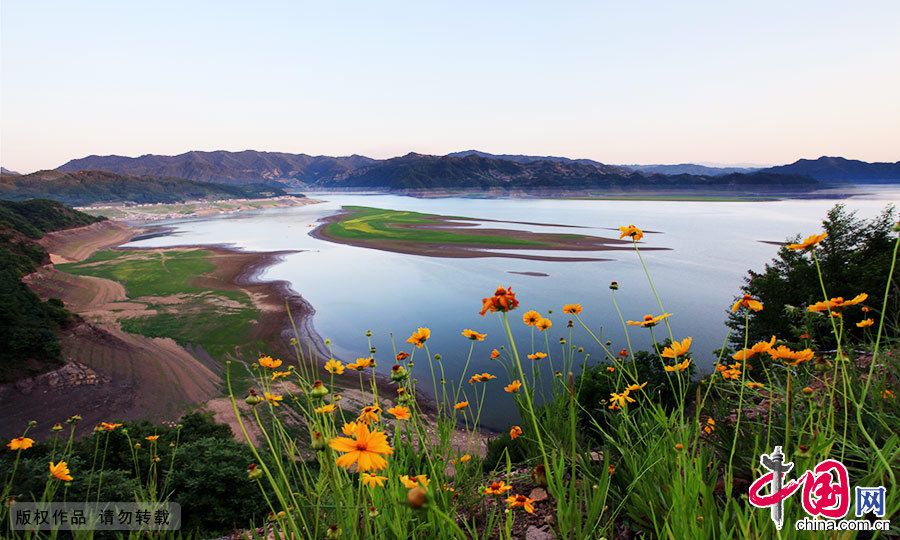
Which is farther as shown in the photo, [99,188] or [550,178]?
[550,178]

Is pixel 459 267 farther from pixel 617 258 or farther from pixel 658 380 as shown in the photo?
pixel 658 380

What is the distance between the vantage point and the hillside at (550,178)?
11769 cm

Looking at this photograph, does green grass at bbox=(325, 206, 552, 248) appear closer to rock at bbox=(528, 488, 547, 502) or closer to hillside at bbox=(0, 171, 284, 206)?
rock at bbox=(528, 488, 547, 502)

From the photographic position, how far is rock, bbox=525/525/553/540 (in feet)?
8.21

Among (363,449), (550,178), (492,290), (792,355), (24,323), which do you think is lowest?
(492,290)

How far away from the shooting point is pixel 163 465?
5.34 metres

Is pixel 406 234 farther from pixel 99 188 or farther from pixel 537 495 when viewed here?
pixel 99 188

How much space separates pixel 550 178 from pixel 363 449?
504 feet

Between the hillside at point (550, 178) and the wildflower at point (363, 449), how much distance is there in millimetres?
141634

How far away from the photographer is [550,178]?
146 metres

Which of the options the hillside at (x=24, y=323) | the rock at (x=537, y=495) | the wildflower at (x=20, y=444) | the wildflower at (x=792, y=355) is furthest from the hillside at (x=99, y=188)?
the wildflower at (x=792, y=355)

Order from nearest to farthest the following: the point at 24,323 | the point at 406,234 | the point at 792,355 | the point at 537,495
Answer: the point at 792,355 → the point at 537,495 → the point at 24,323 → the point at 406,234

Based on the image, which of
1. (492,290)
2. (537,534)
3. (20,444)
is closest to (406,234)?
(492,290)

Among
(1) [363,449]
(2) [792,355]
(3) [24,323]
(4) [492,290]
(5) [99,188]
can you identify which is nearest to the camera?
(1) [363,449]
